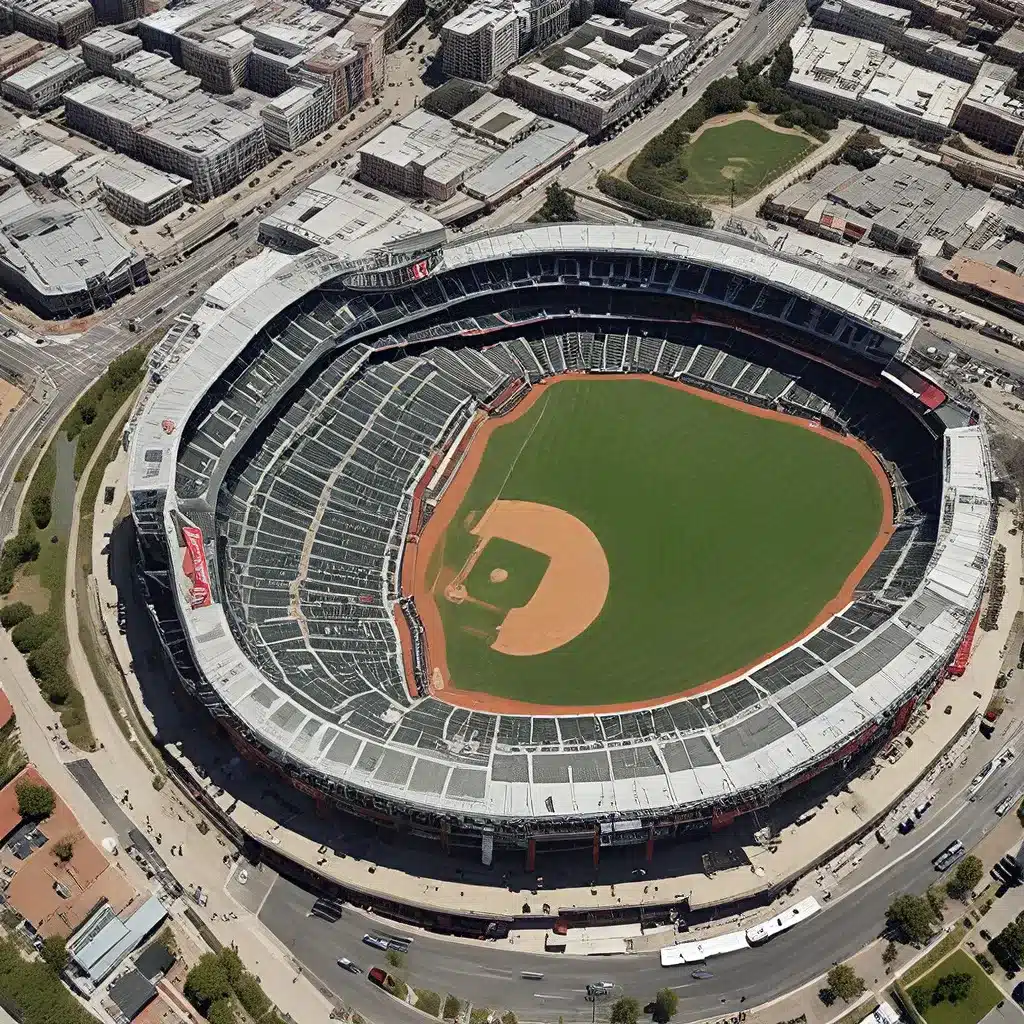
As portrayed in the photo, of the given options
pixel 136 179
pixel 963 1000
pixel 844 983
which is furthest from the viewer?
pixel 136 179

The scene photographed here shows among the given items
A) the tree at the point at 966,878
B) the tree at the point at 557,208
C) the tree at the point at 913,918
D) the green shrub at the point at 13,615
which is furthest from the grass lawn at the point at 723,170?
the tree at the point at 913,918

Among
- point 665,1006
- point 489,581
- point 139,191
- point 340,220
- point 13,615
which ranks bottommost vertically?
point 13,615

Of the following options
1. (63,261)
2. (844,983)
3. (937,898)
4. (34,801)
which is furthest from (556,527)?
(63,261)

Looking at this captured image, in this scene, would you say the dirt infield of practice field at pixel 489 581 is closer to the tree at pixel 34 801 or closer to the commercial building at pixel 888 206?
the tree at pixel 34 801

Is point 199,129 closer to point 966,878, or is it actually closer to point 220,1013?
point 220,1013

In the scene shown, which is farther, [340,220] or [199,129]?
[199,129]

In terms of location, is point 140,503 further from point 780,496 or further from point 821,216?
point 821,216

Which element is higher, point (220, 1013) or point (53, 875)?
point (53, 875)
